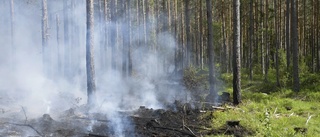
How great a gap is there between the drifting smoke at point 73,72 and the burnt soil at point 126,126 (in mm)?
378

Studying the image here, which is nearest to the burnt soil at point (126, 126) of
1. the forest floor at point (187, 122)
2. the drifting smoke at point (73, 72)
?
the forest floor at point (187, 122)

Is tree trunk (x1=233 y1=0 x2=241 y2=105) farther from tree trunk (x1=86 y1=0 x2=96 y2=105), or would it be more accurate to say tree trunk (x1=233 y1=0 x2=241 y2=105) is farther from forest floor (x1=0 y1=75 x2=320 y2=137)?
tree trunk (x1=86 y1=0 x2=96 y2=105)

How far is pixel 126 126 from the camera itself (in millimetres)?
8992

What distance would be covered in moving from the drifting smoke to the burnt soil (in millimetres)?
378

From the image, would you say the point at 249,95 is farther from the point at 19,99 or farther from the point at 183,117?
the point at 19,99

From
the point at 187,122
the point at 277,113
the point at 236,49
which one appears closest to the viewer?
the point at 187,122

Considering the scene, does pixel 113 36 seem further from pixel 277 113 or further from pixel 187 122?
pixel 187 122

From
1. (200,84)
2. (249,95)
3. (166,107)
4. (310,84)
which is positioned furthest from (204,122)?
(310,84)

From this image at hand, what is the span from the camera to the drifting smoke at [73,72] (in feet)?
45.5

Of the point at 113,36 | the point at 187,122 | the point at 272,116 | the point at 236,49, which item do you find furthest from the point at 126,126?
the point at 113,36

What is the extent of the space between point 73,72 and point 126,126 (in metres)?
20.6

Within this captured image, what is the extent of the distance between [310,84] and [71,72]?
1931 cm

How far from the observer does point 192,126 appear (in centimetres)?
909

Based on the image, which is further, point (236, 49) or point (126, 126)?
point (236, 49)
